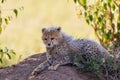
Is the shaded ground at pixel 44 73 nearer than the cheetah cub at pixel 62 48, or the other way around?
the shaded ground at pixel 44 73

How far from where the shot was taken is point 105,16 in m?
9.59

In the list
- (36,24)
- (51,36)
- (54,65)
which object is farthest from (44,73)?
(36,24)

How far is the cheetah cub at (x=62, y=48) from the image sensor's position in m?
7.94

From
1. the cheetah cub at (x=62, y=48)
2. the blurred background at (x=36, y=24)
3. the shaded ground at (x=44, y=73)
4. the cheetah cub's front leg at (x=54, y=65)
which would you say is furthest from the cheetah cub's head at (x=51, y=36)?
the blurred background at (x=36, y=24)

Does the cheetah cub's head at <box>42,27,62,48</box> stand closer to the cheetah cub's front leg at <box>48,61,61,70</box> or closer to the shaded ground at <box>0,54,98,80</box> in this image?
the cheetah cub's front leg at <box>48,61,61,70</box>

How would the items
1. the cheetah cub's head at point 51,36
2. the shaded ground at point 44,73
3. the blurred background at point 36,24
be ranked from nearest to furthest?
the shaded ground at point 44,73 < the cheetah cub's head at point 51,36 < the blurred background at point 36,24

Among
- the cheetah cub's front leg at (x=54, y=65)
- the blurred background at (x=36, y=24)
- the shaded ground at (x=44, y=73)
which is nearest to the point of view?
the shaded ground at (x=44, y=73)

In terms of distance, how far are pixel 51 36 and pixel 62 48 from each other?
0.25 meters

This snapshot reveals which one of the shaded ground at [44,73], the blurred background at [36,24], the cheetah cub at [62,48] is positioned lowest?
the blurred background at [36,24]

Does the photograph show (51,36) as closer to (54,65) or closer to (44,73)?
(54,65)

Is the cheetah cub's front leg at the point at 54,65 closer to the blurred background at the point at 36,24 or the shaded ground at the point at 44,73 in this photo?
the shaded ground at the point at 44,73

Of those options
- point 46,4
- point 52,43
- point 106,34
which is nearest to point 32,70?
point 52,43

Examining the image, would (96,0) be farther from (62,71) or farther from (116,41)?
(62,71)

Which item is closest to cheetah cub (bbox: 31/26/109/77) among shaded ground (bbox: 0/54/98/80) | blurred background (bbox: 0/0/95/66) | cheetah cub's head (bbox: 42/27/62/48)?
cheetah cub's head (bbox: 42/27/62/48)
